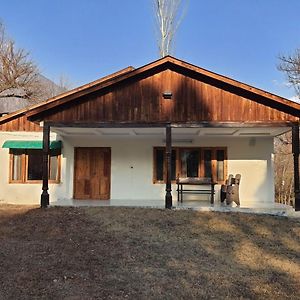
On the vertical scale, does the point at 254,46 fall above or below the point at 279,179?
above

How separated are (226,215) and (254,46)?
15.4 metres

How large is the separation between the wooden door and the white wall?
20 cm

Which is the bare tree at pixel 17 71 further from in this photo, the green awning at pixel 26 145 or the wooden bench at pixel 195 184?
the wooden bench at pixel 195 184

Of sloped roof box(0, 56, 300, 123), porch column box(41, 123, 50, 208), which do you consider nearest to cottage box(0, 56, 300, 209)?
porch column box(41, 123, 50, 208)

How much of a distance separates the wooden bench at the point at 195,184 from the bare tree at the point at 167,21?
10.9 m

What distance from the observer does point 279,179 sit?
22250 millimetres

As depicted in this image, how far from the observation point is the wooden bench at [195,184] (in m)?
12.5

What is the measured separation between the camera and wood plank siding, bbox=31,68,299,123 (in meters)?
11.0

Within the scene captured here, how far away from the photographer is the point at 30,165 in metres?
14.1

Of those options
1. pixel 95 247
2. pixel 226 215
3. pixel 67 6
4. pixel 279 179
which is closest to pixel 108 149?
pixel 226 215

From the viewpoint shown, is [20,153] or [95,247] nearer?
[95,247]

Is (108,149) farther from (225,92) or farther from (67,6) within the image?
(67,6)

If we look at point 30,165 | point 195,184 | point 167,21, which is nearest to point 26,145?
point 30,165

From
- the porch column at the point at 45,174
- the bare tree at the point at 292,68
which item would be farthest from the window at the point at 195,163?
the bare tree at the point at 292,68
